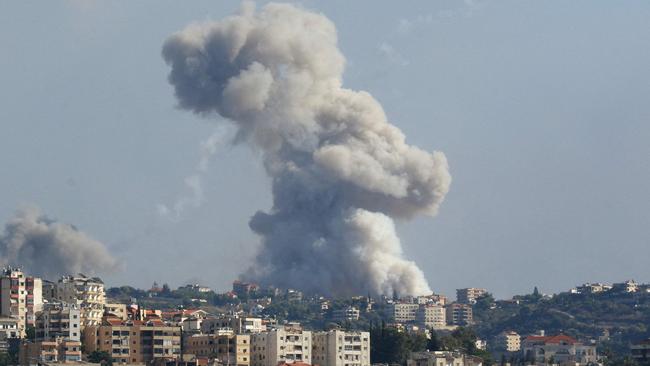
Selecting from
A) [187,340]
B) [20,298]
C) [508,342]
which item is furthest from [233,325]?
[508,342]

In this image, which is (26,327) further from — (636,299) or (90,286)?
(636,299)

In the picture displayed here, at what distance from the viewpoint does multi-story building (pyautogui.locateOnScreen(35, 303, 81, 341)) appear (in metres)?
85.0

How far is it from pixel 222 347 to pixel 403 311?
2426 inches

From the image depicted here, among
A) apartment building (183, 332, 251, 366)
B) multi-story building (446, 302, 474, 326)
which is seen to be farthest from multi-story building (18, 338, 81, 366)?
multi-story building (446, 302, 474, 326)

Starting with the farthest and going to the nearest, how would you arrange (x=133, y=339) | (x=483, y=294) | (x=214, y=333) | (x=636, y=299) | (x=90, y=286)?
(x=483, y=294) → (x=636, y=299) → (x=90, y=286) → (x=214, y=333) → (x=133, y=339)

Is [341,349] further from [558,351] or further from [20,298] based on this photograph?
[558,351]

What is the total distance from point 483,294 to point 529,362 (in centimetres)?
6870

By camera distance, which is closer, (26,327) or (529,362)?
(26,327)

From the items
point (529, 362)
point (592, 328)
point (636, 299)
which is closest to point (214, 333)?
point (529, 362)

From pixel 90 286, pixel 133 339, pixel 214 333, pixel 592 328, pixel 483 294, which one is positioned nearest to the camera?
pixel 133 339

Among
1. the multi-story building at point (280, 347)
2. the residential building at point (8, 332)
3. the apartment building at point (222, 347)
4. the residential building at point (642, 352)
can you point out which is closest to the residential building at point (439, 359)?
the multi-story building at point (280, 347)

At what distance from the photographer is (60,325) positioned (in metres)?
85.6

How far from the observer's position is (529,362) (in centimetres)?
10288

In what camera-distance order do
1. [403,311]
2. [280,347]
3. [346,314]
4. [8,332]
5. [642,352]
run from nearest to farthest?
[280,347], [8,332], [642,352], [346,314], [403,311]
